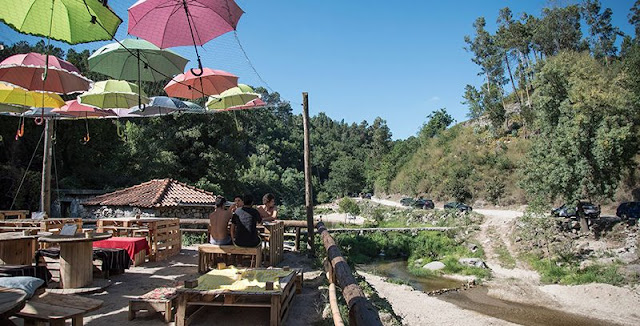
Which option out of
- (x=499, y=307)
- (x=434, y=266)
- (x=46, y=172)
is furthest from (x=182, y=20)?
(x=434, y=266)

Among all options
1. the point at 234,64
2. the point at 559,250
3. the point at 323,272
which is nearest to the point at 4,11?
the point at 234,64

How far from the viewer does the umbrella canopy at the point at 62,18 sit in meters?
4.94

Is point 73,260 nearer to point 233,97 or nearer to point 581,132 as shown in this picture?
point 233,97

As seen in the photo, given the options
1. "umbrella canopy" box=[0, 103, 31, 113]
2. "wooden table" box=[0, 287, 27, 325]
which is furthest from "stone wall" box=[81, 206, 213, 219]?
"wooden table" box=[0, 287, 27, 325]

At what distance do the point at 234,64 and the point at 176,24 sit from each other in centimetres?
309

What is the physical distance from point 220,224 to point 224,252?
0.42 meters

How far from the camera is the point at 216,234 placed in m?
6.25

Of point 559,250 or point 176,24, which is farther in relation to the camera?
point 559,250

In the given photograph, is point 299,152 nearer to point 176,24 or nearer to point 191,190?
point 191,190

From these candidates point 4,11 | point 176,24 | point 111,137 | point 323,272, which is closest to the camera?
point 4,11

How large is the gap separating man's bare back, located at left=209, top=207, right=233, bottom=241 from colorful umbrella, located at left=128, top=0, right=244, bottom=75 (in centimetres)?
216

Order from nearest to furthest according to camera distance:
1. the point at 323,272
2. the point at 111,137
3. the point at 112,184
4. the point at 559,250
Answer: the point at 323,272, the point at 559,250, the point at 112,184, the point at 111,137

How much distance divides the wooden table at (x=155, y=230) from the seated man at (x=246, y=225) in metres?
2.79

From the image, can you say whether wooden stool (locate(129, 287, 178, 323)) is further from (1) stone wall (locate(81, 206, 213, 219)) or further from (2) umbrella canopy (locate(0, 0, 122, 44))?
(1) stone wall (locate(81, 206, 213, 219))
